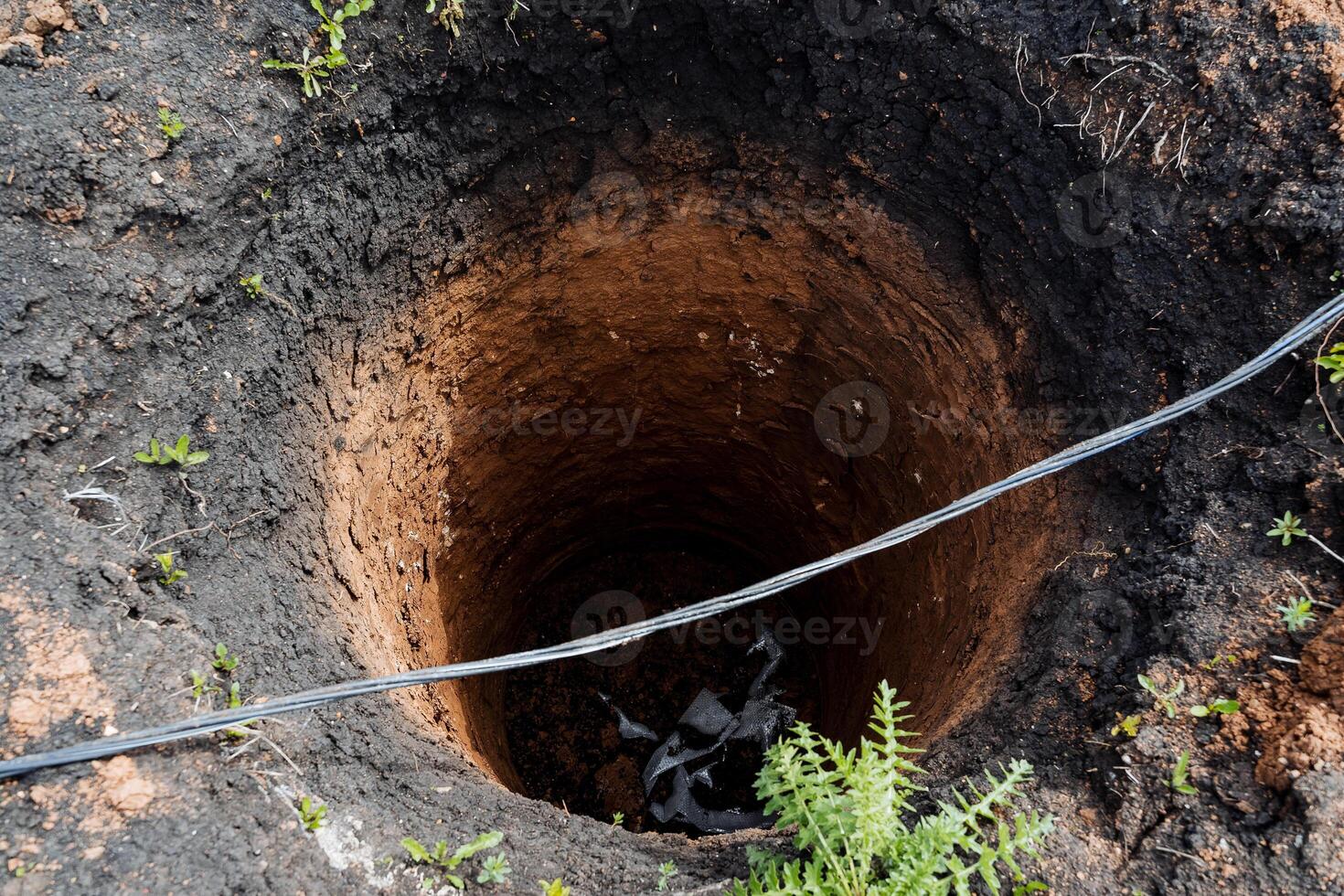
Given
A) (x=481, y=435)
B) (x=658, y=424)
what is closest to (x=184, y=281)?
(x=481, y=435)

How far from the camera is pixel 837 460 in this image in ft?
16.5

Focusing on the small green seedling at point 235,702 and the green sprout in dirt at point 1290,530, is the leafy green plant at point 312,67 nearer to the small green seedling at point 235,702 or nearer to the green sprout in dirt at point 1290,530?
the small green seedling at point 235,702

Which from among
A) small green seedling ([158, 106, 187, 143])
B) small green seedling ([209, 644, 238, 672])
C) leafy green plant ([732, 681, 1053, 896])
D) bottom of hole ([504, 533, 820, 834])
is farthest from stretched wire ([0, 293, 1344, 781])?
bottom of hole ([504, 533, 820, 834])

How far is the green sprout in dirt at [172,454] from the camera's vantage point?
273cm

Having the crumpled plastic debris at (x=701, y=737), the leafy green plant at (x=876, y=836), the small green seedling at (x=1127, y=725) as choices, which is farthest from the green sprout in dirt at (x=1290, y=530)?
the crumpled plastic debris at (x=701, y=737)

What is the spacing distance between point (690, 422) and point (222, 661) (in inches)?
137

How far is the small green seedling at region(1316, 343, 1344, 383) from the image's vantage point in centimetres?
267

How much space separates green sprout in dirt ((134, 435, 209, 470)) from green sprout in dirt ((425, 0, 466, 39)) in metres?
2.00

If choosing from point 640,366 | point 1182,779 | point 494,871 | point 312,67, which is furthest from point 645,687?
point 312,67

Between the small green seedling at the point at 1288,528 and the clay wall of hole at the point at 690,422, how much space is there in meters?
0.81

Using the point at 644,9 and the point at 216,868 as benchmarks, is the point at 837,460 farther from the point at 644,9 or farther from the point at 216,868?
the point at 216,868

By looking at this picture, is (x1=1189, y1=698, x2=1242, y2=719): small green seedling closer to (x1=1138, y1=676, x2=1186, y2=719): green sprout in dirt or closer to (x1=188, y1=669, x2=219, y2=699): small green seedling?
(x1=1138, y1=676, x2=1186, y2=719): green sprout in dirt

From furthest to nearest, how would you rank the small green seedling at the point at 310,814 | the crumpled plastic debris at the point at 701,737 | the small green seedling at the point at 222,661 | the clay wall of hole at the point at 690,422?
the crumpled plastic debris at the point at 701,737 → the clay wall of hole at the point at 690,422 → the small green seedling at the point at 222,661 → the small green seedling at the point at 310,814

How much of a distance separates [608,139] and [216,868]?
337 centimetres
